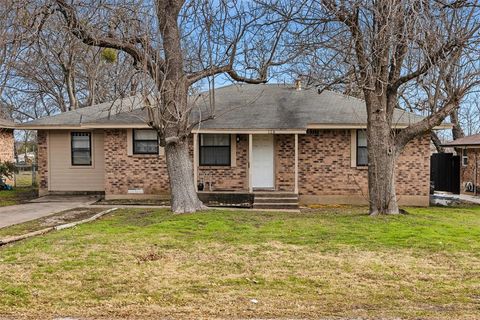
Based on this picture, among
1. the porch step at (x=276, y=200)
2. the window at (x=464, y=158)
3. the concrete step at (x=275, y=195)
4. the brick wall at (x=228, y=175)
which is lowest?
the porch step at (x=276, y=200)

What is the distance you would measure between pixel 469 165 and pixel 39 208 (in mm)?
18311

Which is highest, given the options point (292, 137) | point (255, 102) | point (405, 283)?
point (255, 102)

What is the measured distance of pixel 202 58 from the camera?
11570 mm

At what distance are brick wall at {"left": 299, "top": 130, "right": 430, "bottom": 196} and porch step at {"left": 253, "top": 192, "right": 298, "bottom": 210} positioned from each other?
122 centimetres

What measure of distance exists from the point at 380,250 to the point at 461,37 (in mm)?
5610

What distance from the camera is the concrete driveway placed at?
11.4 meters

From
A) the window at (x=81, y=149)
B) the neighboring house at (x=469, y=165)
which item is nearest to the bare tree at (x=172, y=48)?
the window at (x=81, y=149)

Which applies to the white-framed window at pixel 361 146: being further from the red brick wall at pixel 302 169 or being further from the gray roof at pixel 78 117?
the gray roof at pixel 78 117

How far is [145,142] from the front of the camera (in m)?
15.7

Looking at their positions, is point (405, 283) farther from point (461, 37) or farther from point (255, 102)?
point (255, 102)

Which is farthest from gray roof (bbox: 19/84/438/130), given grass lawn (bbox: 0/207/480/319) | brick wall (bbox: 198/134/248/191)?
grass lawn (bbox: 0/207/480/319)

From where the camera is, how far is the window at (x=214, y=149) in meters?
15.5

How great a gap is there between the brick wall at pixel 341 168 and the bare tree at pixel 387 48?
11.8 ft

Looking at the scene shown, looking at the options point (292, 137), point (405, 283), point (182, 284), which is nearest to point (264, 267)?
point (182, 284)
